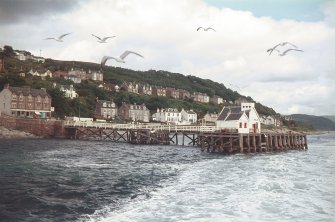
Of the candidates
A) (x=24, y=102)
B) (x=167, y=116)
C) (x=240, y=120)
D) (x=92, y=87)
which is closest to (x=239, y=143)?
(x=240, y=120)

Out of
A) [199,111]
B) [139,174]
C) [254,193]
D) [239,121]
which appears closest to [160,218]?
[254,193]

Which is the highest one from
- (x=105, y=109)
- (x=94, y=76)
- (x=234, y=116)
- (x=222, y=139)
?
(x=94, y=76)

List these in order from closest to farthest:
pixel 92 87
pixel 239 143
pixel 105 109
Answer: pixel 239 143
pixel 105 109
pixel 92 87

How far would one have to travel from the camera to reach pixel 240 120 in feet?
140

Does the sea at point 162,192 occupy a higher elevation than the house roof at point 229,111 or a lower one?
lower

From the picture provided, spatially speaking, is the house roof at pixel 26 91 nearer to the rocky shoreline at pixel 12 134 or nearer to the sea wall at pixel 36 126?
the sea wall at pixel 36 126

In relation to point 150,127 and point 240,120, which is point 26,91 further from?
point 240,120

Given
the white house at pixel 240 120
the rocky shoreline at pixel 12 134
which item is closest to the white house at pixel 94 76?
the rocky shoreline at pixel 12 134

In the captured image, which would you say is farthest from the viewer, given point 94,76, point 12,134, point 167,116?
point 94,76

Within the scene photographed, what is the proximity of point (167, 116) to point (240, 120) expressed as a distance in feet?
200

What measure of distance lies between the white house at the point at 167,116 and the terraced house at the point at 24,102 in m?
41.1

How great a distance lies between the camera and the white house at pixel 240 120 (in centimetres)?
4275

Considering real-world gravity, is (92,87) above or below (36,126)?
above

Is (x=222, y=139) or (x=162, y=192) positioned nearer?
(x=162, y=192)
